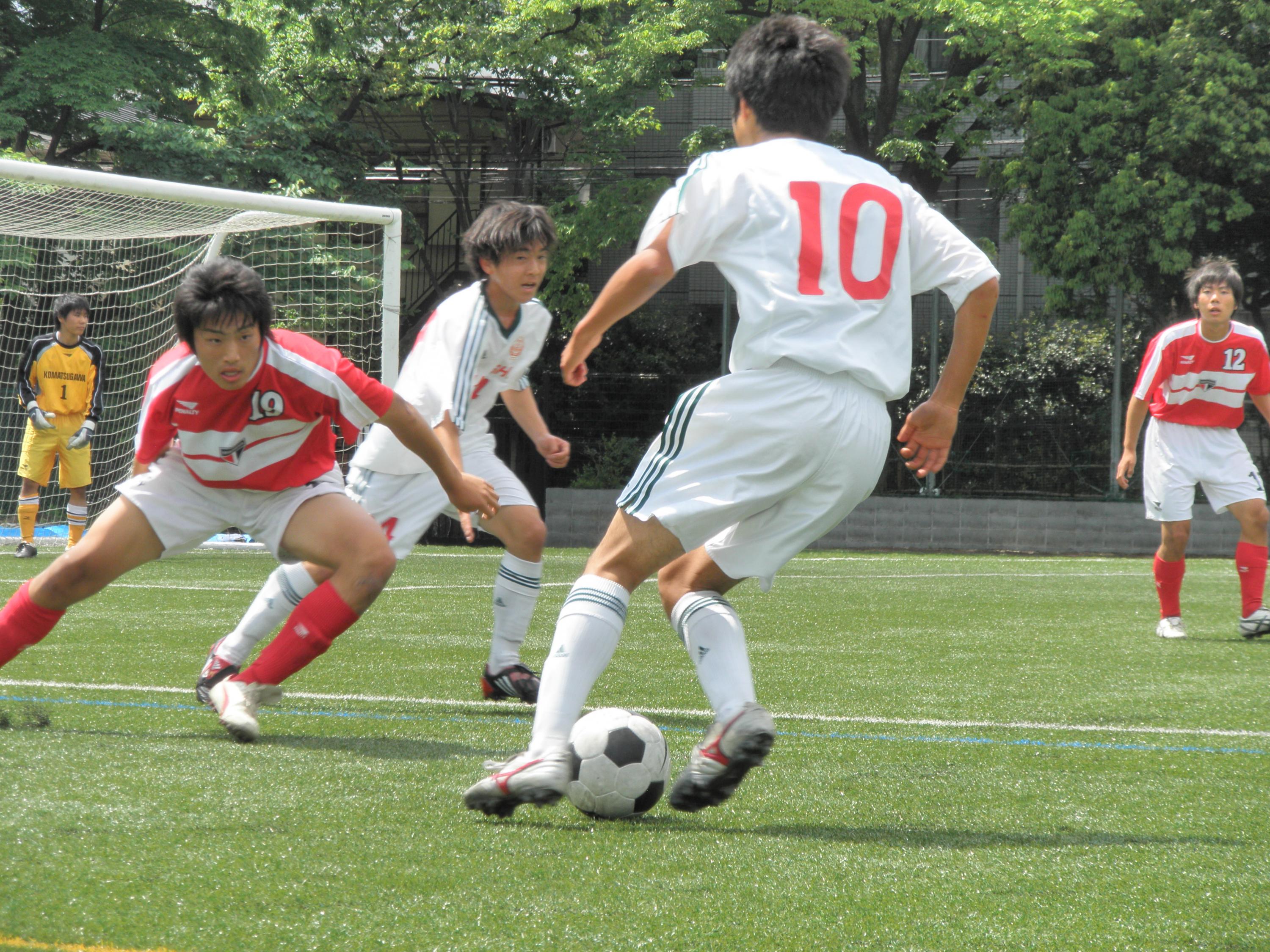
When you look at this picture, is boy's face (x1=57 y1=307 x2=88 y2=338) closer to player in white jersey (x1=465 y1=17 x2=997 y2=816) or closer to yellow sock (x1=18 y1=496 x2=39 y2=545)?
yellow sock (x1=18 y1=496 x2=39 y2=545)

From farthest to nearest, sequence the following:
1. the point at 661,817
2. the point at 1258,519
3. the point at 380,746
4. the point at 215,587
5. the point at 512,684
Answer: the point at 215,587 < the point at 1258,519 < the point at 512,684 < the point at 380,746 < the point at 661,817

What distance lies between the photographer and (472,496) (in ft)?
12.9

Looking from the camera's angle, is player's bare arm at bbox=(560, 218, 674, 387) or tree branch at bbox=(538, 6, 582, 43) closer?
player's bare arm at bbox=(560, 218, 674, 387)

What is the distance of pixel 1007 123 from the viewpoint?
18.3 m

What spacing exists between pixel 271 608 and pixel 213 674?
0.30 metres

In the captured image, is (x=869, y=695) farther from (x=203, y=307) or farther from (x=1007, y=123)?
(x=1007, y=123)

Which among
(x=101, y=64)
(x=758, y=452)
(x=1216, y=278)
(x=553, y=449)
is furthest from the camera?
(x=101, y=64)

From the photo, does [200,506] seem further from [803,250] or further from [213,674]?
[803,250]

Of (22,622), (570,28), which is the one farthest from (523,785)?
(570,28)

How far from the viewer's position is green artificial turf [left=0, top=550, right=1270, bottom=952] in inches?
89.0

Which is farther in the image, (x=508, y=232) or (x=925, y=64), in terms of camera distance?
(x=925, y=64)

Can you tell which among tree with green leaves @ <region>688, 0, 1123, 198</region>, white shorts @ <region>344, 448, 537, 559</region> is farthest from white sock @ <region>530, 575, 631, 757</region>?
tree with green leaves @ <region>688, 0, 1123, 198</region>

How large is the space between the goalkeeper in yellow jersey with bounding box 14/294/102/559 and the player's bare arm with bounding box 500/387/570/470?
7180mm

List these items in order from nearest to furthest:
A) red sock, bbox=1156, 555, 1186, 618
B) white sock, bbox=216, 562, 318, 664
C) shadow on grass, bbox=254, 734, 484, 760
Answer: shadow on grass, bbox=254, 734, 484, 760 < white sock, bbox=216, 562, 318, 664 < red sock, bbox=1156, 555, 1186, 618
